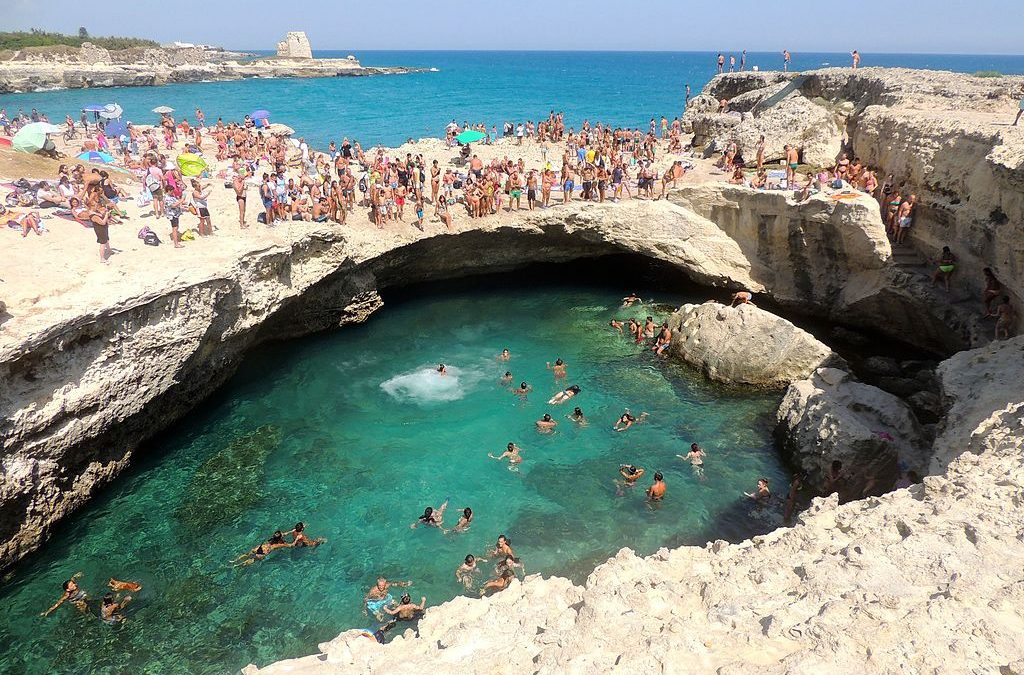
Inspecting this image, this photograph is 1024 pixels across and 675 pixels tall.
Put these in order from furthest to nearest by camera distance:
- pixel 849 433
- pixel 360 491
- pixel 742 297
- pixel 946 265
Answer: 1. pixel 742 297
2. pixel 946 265
3. pixel 360 491
4. pixel 849 433

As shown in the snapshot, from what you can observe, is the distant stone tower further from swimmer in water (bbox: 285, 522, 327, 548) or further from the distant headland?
swimmer in water (bbox: 285, 522, 327, 548)

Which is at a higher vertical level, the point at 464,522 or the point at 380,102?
the point at 380,102

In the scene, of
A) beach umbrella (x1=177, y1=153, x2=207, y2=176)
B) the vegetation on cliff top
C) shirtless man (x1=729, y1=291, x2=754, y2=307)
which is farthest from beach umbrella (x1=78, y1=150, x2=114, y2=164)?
the vegetation on cliff top

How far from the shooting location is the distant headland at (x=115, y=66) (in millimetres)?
76125

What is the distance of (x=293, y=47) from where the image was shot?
13800 centimetres

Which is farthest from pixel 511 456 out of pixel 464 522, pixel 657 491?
pixel 657 491

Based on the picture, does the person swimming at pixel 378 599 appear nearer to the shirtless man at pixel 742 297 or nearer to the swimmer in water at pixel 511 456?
the swimmer in water at pixel 511 456

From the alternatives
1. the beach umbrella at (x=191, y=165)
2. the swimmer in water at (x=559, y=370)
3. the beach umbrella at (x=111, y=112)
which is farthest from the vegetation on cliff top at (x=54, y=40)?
the swimmer in water at (x=559, y=370)

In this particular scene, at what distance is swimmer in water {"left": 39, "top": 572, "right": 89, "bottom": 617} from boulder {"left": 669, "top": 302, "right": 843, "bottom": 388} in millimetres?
14643

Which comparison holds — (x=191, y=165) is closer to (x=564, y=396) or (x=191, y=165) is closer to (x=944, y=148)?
(x=564, y=396)

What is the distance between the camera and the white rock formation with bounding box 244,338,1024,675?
17.6 ft

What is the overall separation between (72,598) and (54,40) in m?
118

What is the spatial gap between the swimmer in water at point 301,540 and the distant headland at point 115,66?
82.6m

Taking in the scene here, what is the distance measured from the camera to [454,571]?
38.5 ft
